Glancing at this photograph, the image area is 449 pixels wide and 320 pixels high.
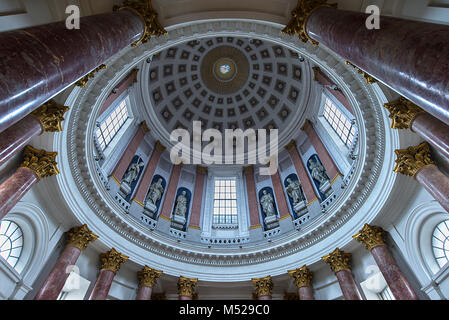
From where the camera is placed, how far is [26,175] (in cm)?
922

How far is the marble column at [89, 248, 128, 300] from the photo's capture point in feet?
38.5

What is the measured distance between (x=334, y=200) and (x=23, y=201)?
1430 cm

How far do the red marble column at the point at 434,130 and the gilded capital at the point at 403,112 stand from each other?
156 mm

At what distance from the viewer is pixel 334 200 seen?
1452cm

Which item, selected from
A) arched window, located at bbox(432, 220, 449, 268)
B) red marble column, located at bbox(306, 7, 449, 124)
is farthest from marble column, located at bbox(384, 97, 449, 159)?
arched window, located at bbox(432, 220, 449, 268)

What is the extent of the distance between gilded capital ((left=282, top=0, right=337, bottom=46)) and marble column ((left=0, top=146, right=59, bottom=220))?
9.83 metres

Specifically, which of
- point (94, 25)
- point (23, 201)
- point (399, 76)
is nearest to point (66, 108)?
point (94, 25)

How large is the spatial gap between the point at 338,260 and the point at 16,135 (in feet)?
44.3

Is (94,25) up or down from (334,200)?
down

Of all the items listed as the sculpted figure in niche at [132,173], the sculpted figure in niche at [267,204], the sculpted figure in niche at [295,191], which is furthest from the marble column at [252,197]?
the sculpted figure in niche at [132,173]

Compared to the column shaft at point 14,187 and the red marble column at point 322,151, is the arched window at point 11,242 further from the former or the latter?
the red marble column at point 322,151

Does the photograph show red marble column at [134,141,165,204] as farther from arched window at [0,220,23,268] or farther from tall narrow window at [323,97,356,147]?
tall narrow window at [323,97,356,147]

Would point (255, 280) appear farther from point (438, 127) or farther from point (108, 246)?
point (438, 127)

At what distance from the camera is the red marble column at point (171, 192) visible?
17.5m
